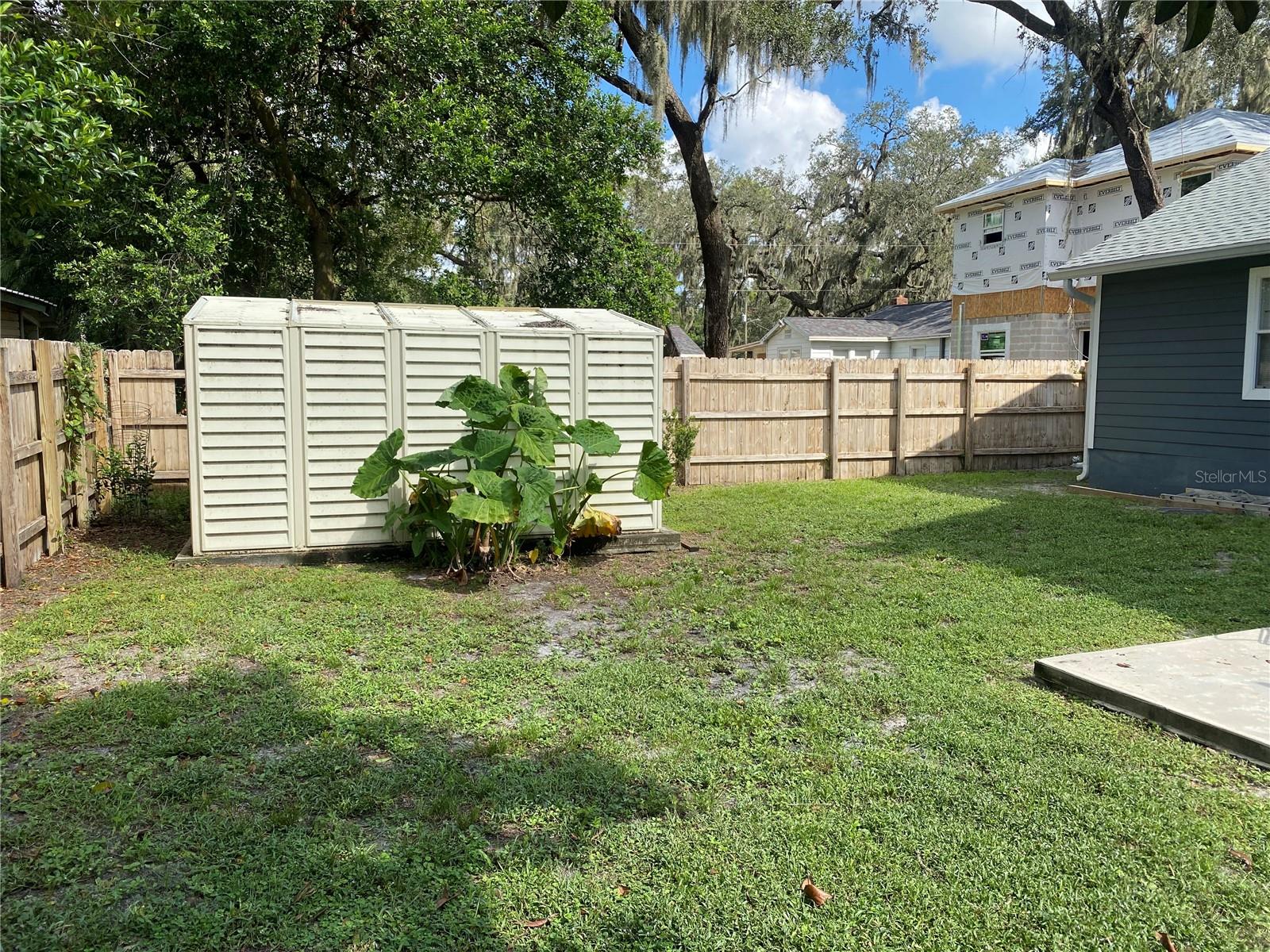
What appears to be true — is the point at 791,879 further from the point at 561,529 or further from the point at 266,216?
the point at 266,216

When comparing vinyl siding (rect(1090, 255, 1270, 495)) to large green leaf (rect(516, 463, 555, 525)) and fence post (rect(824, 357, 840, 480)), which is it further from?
large green leaf (rect(516, 463, 555, 525))

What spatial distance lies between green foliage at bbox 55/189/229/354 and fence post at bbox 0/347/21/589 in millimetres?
5482

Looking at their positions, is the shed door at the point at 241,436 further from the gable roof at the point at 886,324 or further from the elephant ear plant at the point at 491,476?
the gable roof at the point at 886,324

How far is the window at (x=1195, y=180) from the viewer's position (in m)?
16.1

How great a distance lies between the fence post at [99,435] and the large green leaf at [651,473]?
4951 millimetres

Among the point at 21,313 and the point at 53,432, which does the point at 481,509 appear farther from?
the point at 21,313

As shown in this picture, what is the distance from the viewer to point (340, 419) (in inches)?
260

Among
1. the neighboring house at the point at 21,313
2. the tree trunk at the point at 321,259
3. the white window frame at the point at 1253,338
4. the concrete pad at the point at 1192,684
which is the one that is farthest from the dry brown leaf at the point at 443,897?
the neighboring house at the point at 21,313

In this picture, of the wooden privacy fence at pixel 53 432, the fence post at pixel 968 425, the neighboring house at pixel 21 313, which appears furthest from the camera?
the fence post at pixel 968 425

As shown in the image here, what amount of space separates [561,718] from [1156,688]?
263cm

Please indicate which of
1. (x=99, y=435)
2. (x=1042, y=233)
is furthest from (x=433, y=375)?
(x=1042, y=233)

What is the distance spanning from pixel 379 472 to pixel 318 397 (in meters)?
0.88

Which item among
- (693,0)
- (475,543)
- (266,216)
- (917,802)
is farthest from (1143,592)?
(266,216)

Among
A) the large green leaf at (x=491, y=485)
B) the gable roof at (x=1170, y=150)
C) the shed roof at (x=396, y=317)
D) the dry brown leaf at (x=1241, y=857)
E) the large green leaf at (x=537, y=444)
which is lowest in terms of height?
the dry brown leaf at (x=1241, y=857)
